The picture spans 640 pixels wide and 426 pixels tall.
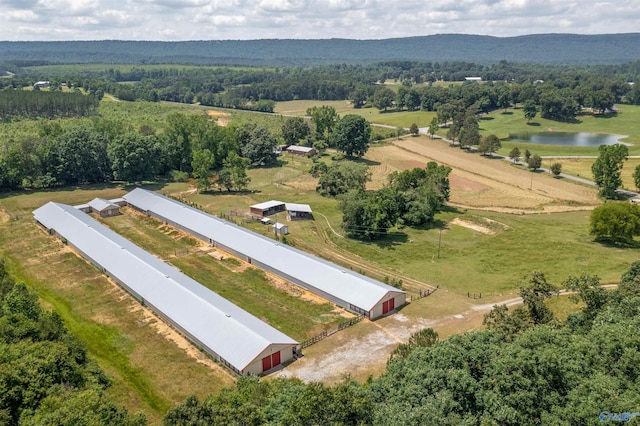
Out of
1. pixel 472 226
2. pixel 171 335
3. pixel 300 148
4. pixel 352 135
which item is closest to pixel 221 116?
pixel 300 148

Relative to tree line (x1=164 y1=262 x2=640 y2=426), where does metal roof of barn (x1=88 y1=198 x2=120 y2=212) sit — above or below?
below

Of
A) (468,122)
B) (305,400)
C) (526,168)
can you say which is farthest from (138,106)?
(305,400)

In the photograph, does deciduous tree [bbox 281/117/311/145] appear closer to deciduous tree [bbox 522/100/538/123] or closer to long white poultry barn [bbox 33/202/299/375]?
long white poultry barn [bbox 33/202/299/375]

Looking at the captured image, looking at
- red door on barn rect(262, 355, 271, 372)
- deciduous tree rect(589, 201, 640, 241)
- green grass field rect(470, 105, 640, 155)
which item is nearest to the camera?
red door on barn rect(262, 355, 271, 372)

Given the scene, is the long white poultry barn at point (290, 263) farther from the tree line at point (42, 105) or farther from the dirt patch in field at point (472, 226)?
the tree line at point (42, 105)

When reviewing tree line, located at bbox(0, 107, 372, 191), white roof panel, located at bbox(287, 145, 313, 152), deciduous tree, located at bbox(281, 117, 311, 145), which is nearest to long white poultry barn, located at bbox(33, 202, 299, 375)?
tree line, located at bbox(0, 107, 372, 191)

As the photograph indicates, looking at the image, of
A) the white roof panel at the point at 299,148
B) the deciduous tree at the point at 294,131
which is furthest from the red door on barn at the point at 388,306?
the deciduous tree at the point at 294,131
